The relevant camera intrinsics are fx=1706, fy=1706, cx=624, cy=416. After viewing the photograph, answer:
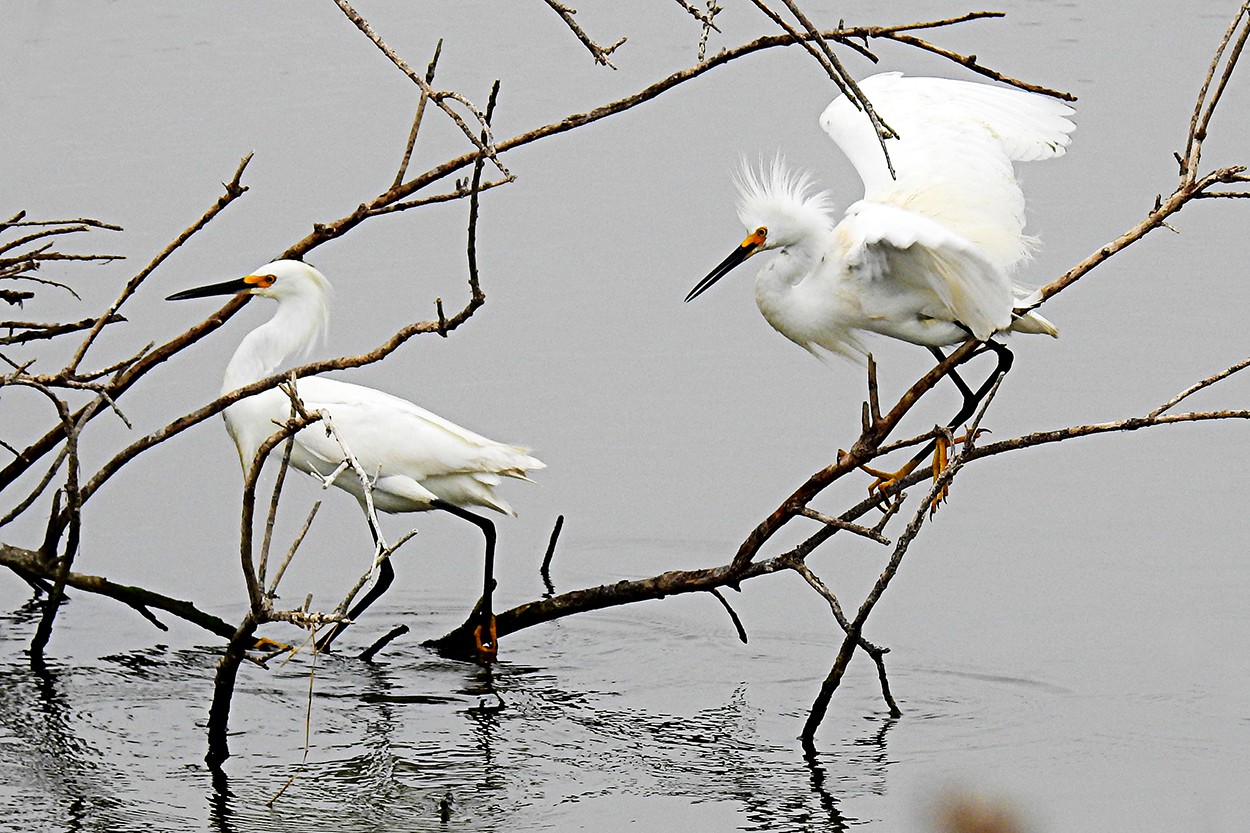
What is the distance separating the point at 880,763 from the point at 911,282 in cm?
166

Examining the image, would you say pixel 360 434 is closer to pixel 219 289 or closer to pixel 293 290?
pixel 293 290

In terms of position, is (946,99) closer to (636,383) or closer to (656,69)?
(636,383)

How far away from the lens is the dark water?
17.3ft

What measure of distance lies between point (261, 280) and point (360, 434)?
78 cm

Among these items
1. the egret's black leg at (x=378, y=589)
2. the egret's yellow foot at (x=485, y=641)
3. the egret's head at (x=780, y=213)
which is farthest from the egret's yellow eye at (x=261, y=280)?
the egret's head at (x=780, y=213)

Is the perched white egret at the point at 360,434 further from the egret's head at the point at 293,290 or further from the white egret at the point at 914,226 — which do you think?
the white egret at the point at 914,226

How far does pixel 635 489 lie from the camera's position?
8.08 m

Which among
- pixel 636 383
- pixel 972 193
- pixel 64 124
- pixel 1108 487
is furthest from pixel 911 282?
pixel 64 124

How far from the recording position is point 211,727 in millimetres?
5117

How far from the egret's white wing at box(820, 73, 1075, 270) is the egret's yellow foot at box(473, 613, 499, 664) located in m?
2.10

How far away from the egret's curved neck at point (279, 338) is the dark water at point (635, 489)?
0.89 metres

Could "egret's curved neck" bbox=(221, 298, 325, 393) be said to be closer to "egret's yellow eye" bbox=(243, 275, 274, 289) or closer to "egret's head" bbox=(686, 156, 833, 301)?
"egret's yellow eye" bbox=(243, 275, 274, 289)

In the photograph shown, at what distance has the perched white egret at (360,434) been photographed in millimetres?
6719

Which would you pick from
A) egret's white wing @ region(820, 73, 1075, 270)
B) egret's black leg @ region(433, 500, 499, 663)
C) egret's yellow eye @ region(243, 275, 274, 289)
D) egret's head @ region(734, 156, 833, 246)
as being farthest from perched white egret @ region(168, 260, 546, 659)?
egret's white wing @ region(820, 73, 1075, 270)
